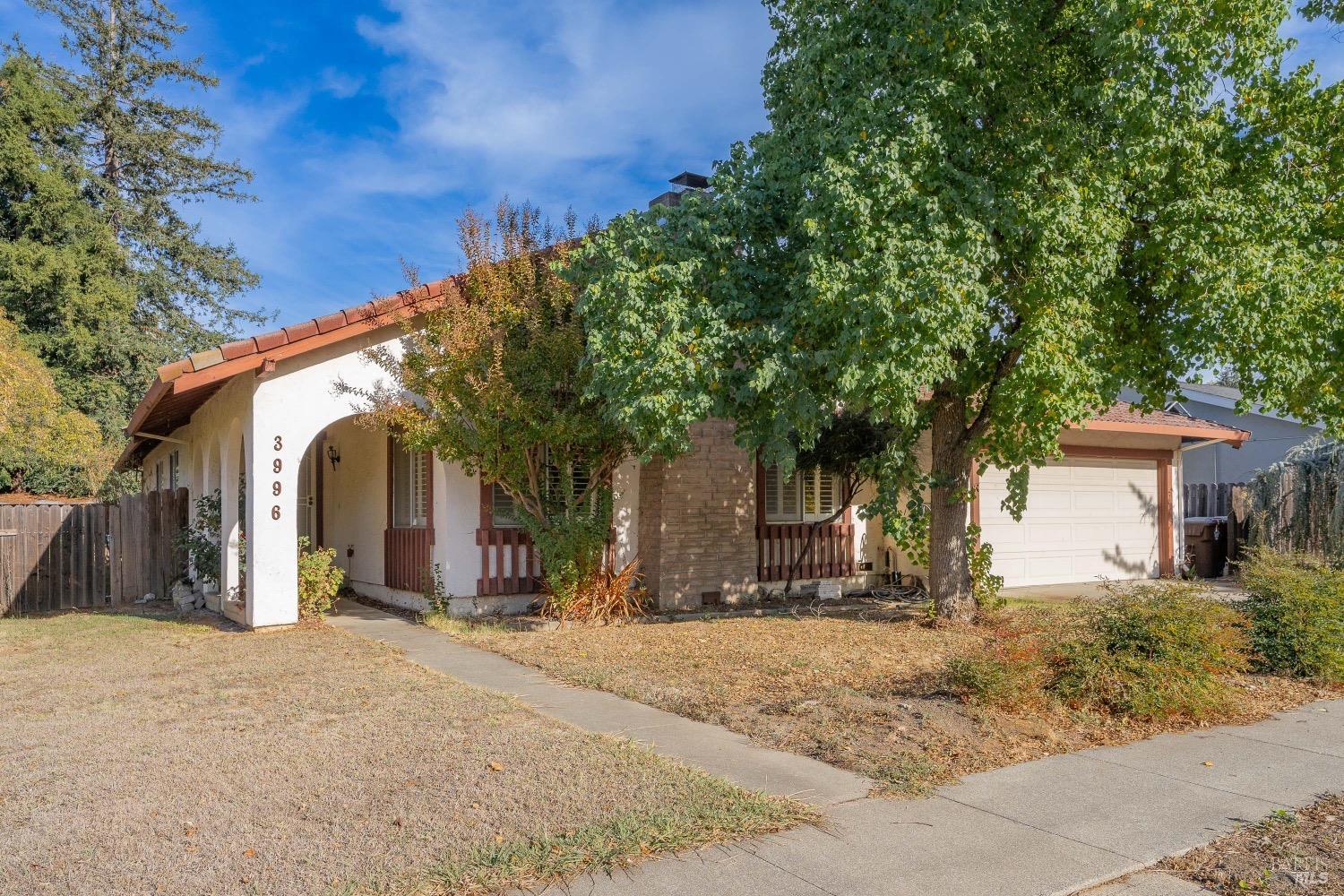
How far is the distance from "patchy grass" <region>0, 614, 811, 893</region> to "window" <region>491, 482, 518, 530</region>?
4.28m

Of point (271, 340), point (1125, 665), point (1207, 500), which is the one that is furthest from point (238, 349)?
point (1207, 500)

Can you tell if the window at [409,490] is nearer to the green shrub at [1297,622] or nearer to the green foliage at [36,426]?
the green shrub at [1297,622]

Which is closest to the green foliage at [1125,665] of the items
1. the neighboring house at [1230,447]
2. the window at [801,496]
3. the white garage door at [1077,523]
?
the window at [801,496]

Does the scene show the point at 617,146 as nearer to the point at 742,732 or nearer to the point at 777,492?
the point at 777,492

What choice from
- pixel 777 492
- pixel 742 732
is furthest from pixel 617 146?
pixel 742 732

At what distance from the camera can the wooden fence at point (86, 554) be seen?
14.5m

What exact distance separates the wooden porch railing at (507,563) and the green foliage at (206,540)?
415 centimetres

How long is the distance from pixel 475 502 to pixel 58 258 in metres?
22.9

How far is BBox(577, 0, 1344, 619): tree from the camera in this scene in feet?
27.3

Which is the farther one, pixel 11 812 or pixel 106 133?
pixel 106 133

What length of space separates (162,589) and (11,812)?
12.5 meters

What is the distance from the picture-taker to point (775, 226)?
1016 centimetres

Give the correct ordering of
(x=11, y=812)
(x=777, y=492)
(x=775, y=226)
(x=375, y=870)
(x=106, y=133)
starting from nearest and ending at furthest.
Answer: (x=375, y=870) < (x=11, y=812) < (x=775, y=226) < (x=777, y=492) < (x=106, y=133)

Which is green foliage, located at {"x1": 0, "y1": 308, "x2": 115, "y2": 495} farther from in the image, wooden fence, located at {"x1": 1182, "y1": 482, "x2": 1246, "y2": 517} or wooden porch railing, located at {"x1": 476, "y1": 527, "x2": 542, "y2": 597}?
wooden fence, located at {"x1": 1182, "y1": 482, "x2": 1246, "y2": 517}
